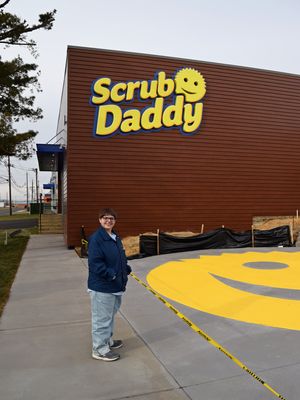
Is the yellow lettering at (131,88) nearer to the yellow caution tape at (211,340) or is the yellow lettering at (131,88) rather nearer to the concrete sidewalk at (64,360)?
the yellow caution tape at (211,340)

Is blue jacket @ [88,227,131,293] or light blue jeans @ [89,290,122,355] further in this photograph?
light blue jeans @ [89,290,122,355]

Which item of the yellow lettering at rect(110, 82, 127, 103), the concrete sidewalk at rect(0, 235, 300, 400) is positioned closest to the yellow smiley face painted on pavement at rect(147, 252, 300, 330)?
the concrete sidewalk at rect(0, 235, 300, 400)

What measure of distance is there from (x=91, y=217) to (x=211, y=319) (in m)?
11.5

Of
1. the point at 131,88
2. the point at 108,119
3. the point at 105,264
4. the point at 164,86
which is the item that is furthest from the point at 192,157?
the point at 105,264

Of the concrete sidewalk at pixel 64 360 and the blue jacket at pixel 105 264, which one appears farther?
the blue jacket at pixel 105 264

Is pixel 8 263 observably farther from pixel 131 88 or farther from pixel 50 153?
pixel 50 153

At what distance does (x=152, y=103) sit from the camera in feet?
60.2

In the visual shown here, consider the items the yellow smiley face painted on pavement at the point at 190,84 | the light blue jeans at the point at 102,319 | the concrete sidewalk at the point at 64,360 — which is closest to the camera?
the concrete sidewalk at the point at 64,360

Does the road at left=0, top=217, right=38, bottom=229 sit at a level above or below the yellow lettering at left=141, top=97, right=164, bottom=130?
below

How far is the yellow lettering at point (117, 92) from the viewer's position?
1758 cm

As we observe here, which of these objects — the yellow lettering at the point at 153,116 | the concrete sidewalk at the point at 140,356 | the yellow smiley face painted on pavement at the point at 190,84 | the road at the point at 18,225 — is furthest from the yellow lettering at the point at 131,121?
the road at the point at 18,225

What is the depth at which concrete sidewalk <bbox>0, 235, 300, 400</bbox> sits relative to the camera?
3.99 metres

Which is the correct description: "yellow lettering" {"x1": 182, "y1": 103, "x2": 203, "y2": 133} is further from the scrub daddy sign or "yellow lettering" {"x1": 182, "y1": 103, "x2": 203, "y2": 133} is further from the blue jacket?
the blue jacket

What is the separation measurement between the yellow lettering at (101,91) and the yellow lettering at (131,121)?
1.22 m
